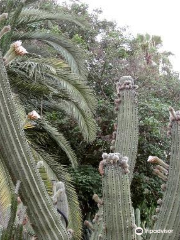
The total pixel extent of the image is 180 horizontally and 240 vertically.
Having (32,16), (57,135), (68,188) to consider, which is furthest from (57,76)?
(68,188)

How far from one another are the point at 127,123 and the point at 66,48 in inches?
225

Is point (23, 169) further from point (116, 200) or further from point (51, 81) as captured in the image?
point (51, 81)

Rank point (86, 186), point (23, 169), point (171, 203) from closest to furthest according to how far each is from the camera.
A: point (23, 169) < point (171, 203) < point (86, 186)

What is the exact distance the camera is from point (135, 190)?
10375 mm

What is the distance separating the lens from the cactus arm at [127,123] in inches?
104

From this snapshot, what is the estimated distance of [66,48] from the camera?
8.21 m

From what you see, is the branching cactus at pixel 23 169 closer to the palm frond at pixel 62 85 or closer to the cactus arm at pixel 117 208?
the cactus arm at pixel 117 208

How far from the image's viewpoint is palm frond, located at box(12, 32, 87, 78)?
8047 mm

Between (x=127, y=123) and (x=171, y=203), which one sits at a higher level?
(x=127, y=123)

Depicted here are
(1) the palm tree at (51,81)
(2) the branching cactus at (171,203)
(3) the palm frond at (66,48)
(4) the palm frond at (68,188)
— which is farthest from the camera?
(3) the palm frond at (66,48)

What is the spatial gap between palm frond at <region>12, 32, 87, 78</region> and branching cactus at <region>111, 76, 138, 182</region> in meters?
5.41

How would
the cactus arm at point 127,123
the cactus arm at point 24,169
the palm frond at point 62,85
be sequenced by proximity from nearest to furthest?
1. the cactus arm at point 24,169
2. the cactus arm at point 127,123
3. the palm frond at point 62,85

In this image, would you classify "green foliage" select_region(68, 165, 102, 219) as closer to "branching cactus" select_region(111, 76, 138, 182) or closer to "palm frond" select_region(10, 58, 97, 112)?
"palm frond" select_region(10, 58, 97, 112)

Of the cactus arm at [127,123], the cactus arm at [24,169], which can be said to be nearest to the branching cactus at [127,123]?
the cactus arm at [127,123]
